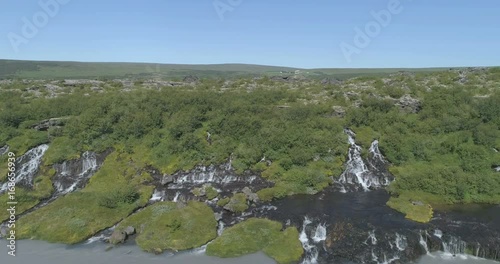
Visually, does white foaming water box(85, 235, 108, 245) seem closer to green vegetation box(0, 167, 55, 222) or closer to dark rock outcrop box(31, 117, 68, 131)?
green vegetation box(0, 167, 55, 222)

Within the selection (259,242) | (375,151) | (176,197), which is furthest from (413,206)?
(176,197)

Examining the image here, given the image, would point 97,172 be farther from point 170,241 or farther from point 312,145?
point 312,145

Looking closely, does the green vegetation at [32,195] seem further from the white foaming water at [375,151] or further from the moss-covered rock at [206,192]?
the white foaming water at [375,151]

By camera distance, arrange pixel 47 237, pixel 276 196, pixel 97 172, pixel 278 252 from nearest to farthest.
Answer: pixel 278 252, pixel 47 237, pixel 276 196, pixel 97 172

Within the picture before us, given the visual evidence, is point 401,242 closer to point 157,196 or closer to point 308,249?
point 308,249

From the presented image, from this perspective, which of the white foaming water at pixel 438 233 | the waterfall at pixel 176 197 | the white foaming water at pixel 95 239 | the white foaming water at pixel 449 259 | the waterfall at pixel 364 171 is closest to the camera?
the white foaming water at pixel 449 259

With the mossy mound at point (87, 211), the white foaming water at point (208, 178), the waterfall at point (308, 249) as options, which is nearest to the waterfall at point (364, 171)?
the waterfall at point (308, 249)

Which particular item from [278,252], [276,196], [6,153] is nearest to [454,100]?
[276,196]
